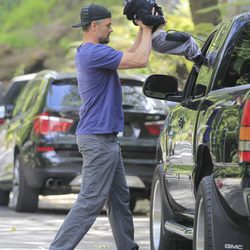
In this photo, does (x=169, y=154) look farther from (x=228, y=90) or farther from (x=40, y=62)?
(x=40, y=62)

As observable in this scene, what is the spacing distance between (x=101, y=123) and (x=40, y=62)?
25821 mm

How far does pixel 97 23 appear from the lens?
27.7 ft

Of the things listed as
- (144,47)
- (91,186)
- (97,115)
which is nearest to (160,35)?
(144,47)

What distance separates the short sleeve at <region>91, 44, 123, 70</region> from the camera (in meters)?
8.18

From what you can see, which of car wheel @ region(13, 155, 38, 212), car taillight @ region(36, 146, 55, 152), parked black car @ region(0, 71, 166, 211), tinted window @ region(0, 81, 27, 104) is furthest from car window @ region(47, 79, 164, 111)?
tinted window @ region(0, 81, 27, 104)

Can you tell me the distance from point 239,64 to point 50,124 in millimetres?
5845

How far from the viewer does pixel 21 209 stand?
14.3 meters

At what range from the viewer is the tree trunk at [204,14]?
1633 cm

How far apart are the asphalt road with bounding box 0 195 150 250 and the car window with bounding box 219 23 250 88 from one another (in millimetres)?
2849

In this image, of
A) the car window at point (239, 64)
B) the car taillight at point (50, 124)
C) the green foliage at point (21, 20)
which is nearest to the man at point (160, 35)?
the car window at point (239, 64)

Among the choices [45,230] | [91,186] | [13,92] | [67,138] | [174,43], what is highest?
[174,43]

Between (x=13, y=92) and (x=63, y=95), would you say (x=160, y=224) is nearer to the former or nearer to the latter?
(x=63, y=95)

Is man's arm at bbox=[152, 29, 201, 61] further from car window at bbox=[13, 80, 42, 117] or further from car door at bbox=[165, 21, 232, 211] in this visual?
car window at bbox=[13, 80, 42, 117]

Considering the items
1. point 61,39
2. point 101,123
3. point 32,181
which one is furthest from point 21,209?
point 61,39
